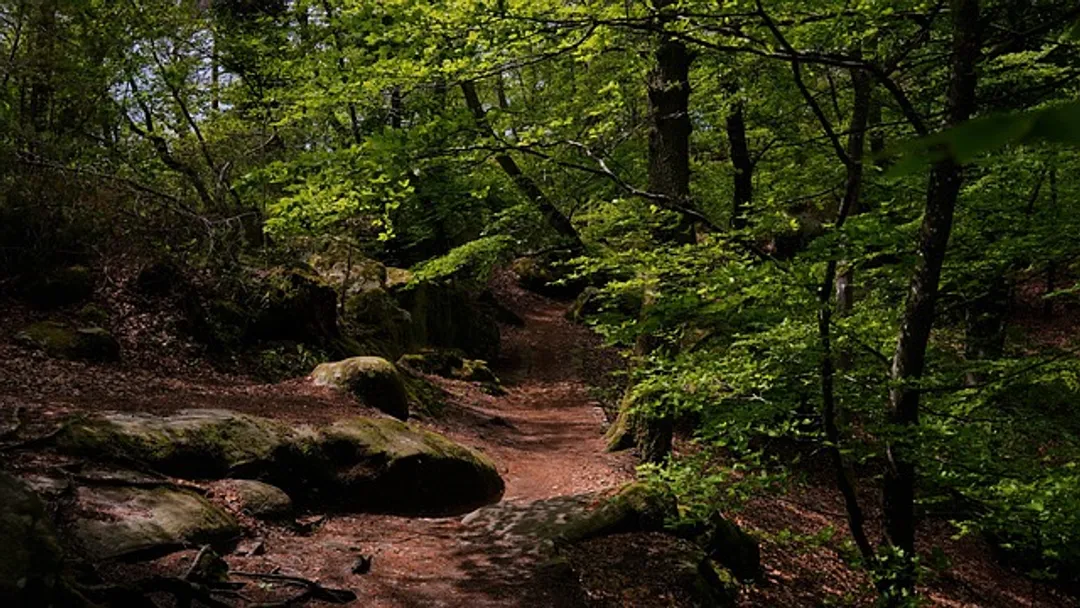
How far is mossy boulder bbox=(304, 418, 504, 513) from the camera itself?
26.6 feet

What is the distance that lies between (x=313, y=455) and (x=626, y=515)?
350cm

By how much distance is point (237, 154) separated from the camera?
14.3m

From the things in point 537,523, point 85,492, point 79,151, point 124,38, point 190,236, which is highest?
point 124,38

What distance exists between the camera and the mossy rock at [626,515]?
7395 mm

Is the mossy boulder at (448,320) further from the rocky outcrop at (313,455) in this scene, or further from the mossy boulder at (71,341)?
the rocky outcrop at (313,455)

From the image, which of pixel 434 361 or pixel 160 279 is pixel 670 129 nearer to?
pixel 160 279

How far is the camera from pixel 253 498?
6.73 meters

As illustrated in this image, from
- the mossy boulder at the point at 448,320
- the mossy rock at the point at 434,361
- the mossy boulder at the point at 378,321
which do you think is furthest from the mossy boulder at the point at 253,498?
the mossy boulder at the point at 448,320

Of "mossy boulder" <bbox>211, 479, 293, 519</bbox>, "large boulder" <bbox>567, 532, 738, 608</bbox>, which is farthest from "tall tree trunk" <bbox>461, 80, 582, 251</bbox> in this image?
"mossy boulder" <bbox>211, 479, 293, 519</bbox>

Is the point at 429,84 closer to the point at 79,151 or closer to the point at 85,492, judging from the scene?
the point at 85,492

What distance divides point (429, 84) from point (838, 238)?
3.81m

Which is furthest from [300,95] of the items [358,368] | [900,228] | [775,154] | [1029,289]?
[1029,289]

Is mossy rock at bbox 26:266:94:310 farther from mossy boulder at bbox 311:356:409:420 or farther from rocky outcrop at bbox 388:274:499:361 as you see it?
rocky outcrop at bbox 388:274:499:361

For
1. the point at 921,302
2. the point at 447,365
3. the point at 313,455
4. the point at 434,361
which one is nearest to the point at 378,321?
the point at 434,361
